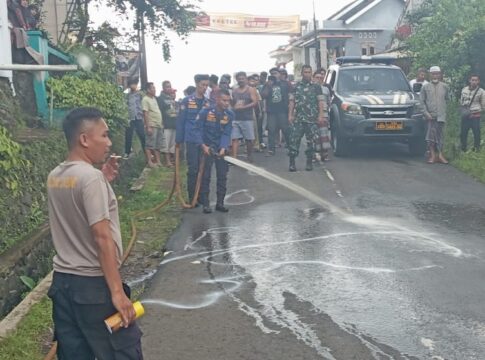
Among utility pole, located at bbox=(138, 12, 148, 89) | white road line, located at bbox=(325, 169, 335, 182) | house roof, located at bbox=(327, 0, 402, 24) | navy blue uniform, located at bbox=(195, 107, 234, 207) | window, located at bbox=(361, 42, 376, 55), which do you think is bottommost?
white road line, located at bbox=(325, 169, 335, 182)

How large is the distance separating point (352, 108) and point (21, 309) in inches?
388

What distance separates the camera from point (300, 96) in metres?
12.4

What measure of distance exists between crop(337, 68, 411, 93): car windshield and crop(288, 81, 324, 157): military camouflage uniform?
2.38 metres

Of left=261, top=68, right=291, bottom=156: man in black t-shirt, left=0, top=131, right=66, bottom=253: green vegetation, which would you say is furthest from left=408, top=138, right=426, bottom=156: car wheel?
left=0, top=131, right=66, bottom=253: green vegetation

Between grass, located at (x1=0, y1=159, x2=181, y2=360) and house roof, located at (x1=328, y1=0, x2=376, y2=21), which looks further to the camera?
house roof, located at (x1=328, y1=0, x2=376, y2=21)

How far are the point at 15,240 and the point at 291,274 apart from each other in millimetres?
2730

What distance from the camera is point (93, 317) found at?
3.21 m

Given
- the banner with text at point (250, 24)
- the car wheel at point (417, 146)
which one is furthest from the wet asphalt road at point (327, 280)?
the banner with text at point (250, 24)

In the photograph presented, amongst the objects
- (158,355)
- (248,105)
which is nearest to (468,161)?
(248,105)

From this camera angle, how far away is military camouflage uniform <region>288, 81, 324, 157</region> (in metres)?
12.4

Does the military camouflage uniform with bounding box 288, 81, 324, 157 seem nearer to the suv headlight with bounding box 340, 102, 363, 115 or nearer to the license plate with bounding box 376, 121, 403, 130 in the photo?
the suv headlight with bounding box 340, 102, 363, 115

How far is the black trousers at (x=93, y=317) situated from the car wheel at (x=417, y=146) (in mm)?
11958

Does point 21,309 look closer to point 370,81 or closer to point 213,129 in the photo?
→ point 213,129

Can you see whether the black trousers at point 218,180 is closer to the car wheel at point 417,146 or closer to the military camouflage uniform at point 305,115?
the military camouflage uniform at point 305,115
